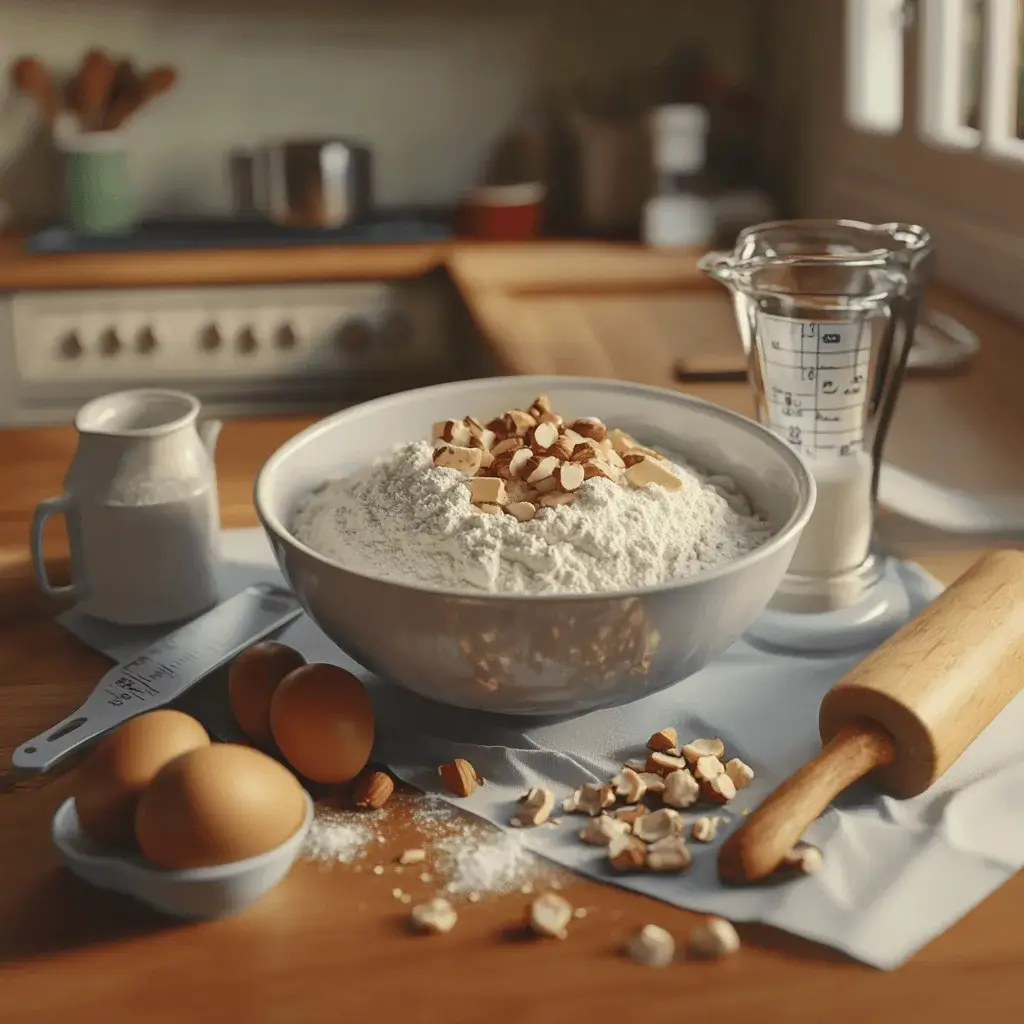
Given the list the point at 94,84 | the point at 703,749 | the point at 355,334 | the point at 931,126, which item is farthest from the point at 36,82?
the point at 703,749

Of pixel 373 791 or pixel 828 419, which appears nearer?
pixel 373 791

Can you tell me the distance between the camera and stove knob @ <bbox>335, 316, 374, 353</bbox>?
2238 millimetres

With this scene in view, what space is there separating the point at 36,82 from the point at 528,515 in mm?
2171

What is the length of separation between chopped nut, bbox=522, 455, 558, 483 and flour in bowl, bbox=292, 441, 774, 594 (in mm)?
22

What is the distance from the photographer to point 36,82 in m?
2.48

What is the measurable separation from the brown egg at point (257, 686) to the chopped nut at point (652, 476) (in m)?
0.22

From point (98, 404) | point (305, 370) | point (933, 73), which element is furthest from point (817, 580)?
point (305, 370)

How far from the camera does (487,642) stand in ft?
2.09

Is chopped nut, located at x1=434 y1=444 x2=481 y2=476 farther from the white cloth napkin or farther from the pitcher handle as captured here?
the pitcher handle

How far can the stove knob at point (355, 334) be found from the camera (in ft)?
7.34

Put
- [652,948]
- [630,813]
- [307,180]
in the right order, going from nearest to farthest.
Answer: [652,948] < [630,813] < [307,180]

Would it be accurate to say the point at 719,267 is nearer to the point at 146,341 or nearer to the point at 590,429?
the point at 590,429

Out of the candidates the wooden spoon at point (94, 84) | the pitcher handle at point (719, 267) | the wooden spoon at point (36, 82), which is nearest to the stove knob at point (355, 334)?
the wooden spoon at point (94, 84)

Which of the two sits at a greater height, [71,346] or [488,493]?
[488,493]
